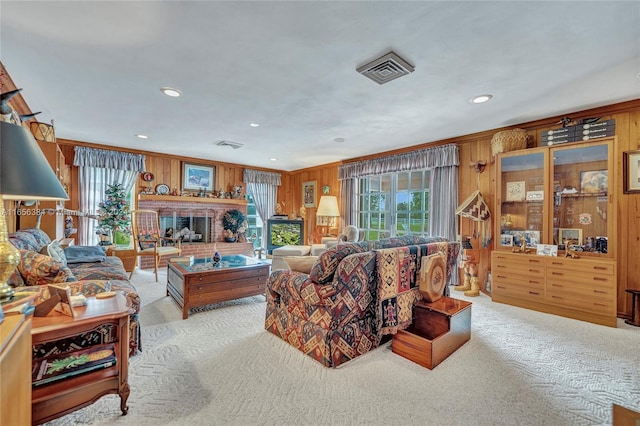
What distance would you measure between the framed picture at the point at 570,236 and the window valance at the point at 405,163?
1616 mm

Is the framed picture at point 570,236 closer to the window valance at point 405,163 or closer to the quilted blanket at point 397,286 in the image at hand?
the window valance at point 405,163

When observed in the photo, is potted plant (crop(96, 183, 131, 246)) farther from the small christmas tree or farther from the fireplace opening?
the fireplace opening

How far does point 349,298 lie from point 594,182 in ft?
10.6

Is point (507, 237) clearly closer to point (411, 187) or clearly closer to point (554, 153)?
point (554, 153)

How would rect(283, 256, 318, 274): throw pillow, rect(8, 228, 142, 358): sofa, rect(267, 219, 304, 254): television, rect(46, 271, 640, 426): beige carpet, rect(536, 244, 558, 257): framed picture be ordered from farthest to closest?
rect(267, 219, 304, 254): television, rect(536, 244, 558, 257): framed picture, rect(283, 256, 318, 274): throw pillow, rect(8, 228, 142, 358): sofa, rect(46, 271, 640, 426): beige carpet

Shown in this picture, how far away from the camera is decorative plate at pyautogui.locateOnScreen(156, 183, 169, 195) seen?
586 cm

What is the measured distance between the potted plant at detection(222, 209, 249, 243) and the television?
2.04ft

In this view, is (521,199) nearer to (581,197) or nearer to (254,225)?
(581,197)

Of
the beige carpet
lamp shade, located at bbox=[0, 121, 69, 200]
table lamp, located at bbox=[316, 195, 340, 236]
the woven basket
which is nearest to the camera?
lamp shade, located at bbox=[0, 121, 69, 200]

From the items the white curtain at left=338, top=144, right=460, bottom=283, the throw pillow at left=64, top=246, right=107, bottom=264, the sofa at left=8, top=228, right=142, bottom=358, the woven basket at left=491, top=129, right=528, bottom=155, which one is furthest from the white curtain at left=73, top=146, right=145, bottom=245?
the woven basket at left=491, top=129, right=528, bottom=155

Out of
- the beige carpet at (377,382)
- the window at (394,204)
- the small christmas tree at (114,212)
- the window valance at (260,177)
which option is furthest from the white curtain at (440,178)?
the small christmas tree at (114,212)

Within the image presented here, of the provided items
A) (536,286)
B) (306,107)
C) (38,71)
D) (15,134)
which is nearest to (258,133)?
(306,107)

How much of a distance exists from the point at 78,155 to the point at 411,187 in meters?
5.90

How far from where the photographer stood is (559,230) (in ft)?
11.1
